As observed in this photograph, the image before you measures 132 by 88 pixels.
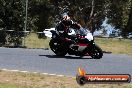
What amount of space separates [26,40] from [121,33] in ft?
87.7

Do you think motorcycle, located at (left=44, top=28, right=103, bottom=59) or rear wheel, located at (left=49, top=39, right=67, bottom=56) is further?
rear wheel, located at (left=49, top=39, right=67, bottom=56)

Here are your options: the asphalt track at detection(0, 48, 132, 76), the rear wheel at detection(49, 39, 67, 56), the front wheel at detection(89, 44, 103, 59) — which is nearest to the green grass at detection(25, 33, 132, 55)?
the front wheel at detection(89, 44, 103, 59)

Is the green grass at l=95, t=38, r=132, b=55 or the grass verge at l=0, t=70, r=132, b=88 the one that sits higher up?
the grass verge at l=0, t=70, r=132, b=88

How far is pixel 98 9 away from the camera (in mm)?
46875

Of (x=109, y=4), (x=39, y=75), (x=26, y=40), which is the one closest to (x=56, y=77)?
(x=39, y=75)

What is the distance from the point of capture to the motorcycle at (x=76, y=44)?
1930 centimetres

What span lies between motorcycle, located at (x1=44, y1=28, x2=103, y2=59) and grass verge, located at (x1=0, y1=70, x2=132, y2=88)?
22.8 ft

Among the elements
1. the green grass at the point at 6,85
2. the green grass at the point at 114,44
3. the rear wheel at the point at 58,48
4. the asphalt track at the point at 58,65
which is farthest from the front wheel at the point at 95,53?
the green grass at the point at 114,44

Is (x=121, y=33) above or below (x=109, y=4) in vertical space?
below

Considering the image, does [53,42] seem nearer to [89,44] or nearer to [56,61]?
[89,44]

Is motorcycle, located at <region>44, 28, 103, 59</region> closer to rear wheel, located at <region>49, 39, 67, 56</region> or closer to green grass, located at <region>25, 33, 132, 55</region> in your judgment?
rear wheel, located at <region>49, 39, 67, 56</region>

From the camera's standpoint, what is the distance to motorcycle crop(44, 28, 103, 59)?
760 inches

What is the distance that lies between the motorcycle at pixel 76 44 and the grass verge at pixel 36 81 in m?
6.95

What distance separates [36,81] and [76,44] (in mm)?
8338
